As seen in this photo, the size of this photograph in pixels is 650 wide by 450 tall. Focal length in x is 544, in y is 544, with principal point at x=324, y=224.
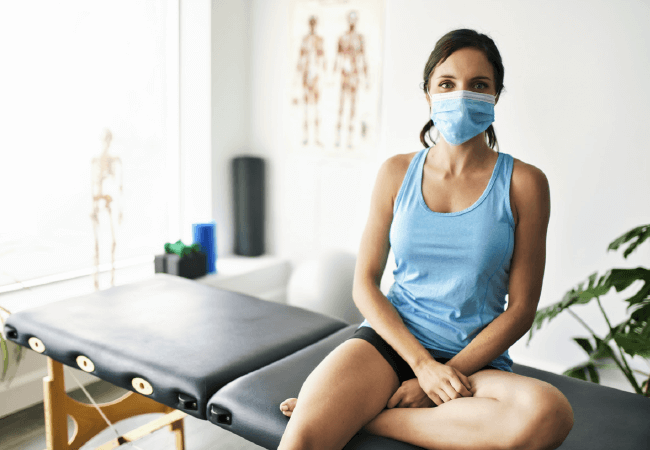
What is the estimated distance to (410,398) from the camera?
1.10 meters

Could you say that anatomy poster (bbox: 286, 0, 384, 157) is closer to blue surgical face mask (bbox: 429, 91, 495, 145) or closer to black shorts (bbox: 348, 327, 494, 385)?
blue surgical face mask (bbox: 429, 91, 495, 145)

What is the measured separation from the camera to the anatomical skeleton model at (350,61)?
267 cm

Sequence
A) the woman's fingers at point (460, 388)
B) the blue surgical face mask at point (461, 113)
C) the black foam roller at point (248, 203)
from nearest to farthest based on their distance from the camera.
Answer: the woman's fingers at point (460, 388), the blue surgical face mask at point (461, 113), the black foam roller at point (248, 203)

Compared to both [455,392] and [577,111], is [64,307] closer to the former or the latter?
[455,392]

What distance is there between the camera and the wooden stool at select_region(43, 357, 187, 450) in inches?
63.4

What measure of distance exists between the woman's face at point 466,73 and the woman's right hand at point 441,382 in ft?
1.92

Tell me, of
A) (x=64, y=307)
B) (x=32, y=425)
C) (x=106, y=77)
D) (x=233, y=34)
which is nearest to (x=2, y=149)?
(x=106, y=77)

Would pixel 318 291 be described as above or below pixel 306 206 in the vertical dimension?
below

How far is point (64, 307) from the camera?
65.9 inches

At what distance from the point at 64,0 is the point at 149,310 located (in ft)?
5.06

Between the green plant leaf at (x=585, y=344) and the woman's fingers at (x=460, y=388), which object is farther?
the green plant leaf at (x=585, y=344)

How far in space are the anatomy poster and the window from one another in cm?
67

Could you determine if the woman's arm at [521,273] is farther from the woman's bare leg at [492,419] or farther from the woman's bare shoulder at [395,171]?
the woman's bare shoulder at [395,171]

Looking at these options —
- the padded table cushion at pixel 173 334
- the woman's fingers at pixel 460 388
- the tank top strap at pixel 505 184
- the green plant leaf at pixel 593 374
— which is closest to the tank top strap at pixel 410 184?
the tank top strap at pixel 505 184
